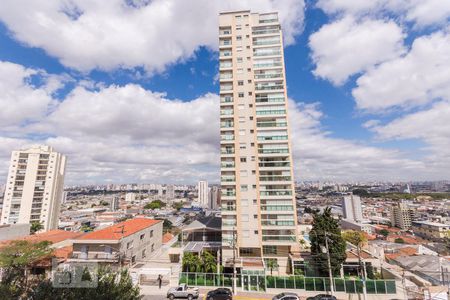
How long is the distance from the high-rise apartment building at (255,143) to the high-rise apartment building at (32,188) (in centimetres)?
8032

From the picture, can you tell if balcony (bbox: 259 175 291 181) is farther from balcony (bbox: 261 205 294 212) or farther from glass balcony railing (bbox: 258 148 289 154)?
balcony (bbox: 261 205 294 212)

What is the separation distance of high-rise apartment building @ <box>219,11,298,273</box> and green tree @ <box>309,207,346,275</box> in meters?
4.66

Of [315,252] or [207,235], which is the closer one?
[315,252]

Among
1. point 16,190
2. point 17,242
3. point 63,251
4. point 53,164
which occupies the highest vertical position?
point 53,164

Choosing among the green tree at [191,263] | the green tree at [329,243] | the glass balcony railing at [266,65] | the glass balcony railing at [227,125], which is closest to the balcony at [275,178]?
the green tree at [329,243]

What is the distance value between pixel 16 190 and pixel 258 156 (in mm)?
91259

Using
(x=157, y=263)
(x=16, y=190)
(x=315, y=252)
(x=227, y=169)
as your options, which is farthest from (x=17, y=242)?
(x=16, y=190)

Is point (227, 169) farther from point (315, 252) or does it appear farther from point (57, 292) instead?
point (57, 292)

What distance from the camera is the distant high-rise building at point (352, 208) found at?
164 meters

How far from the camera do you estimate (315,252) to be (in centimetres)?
3572

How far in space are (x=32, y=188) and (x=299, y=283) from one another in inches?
3775

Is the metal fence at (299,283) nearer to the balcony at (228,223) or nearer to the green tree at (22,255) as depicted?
the balcony at (228,223)

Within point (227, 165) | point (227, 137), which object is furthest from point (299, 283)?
point (227, 137)

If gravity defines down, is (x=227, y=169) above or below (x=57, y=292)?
above
